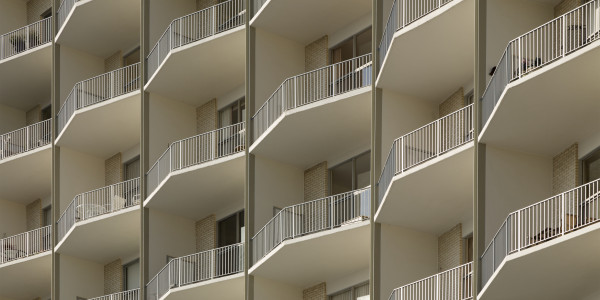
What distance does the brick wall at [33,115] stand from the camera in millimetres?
63312

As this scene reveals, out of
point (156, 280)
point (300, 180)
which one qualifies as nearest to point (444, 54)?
point (300, 180)

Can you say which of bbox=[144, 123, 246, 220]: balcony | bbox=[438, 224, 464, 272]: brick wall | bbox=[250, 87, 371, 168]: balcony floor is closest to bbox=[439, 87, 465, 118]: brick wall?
bbox=[250, 87, 371, 168]: balcony floor

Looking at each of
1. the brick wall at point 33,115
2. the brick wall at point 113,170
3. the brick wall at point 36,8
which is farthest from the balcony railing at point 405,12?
the brick wall at point 36,8

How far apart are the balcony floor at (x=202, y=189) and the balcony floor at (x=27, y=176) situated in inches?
291

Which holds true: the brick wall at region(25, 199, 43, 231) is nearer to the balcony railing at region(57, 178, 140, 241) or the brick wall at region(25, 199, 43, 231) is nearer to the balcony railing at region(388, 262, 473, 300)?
the balcony railing at region(57, 178, 140, 241)

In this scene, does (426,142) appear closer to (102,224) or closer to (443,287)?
(443,287)

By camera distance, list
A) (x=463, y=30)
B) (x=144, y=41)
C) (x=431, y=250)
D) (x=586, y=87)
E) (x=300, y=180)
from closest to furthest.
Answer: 1. (x=586, y=87)
2. (x=463, y=30)
3. (x=431, y=250)
4. (x=300, y=180)
5. (x=144, y=41)

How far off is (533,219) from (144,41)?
64.8 feet

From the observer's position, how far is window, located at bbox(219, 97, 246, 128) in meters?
52.6

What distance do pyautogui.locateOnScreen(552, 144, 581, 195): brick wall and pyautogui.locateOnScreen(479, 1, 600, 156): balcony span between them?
7.6 inches

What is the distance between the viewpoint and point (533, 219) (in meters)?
38.0

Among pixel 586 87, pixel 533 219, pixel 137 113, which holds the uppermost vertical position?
pixel 137 113

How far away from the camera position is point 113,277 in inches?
2223

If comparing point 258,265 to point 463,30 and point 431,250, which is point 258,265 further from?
point 463,30
